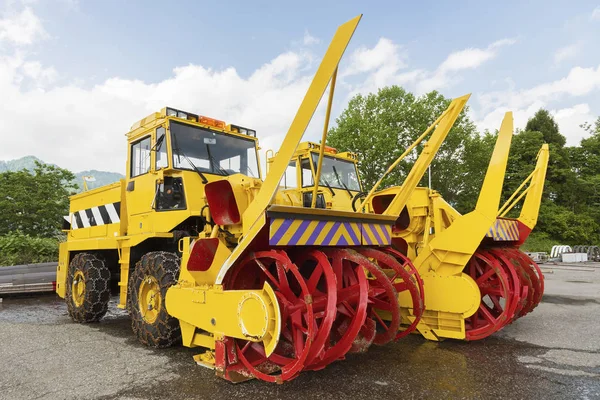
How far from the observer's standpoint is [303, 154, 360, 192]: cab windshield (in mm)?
7801

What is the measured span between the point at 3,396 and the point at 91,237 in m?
4.11

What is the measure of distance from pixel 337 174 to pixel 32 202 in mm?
19698

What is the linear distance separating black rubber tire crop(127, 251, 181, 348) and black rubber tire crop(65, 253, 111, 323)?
1835 mm

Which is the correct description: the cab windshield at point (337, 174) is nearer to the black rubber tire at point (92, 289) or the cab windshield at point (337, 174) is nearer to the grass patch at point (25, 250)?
the black rubber tire at point (92, 289)

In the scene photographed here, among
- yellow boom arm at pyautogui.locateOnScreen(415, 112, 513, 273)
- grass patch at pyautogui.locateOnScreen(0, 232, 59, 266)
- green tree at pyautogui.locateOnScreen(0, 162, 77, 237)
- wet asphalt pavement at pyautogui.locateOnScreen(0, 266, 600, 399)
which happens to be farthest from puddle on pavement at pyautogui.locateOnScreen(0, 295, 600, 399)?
green tree at pyautogui.locateOnScreen(0, 162, 77, 237)

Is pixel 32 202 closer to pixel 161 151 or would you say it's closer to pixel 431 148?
pixel 161 151

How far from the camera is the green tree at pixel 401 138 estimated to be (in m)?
25.5

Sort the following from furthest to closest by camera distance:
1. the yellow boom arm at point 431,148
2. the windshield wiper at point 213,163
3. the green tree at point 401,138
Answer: the green tree at point 401,138 < the windshield wiper at point 213,163 < the yellow boom arm at point 431,148

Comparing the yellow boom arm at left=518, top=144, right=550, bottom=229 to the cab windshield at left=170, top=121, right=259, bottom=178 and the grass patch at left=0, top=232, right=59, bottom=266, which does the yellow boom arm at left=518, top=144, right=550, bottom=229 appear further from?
the grass patch at left=0, top=232, right=59, bottom=266

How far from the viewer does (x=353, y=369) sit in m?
4.06

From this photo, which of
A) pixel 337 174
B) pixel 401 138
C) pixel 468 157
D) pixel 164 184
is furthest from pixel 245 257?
pixel 468 157

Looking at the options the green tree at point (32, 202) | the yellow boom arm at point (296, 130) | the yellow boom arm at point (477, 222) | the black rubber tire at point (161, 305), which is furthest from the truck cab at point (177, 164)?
the green tree at point (32, 202)

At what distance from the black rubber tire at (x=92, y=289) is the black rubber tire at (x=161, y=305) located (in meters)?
1.84

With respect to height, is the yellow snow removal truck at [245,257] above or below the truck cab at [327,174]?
below
